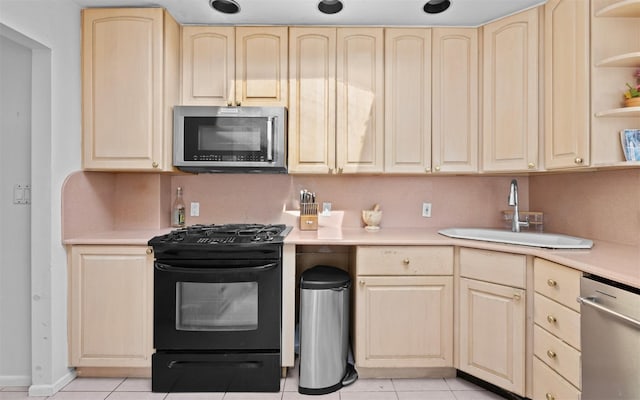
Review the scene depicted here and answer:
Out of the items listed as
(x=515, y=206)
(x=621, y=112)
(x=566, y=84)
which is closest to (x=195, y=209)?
(x=515, y=206)

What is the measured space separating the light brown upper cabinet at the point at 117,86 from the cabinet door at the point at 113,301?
58cm

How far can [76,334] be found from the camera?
2.00 meters

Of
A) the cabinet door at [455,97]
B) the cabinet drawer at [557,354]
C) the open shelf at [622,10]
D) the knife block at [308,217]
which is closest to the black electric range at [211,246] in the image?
the knife block at [308,217]

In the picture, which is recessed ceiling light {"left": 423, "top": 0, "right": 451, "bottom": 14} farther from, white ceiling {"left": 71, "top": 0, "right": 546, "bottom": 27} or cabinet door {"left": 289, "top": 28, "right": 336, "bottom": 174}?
cabinet door {"left": 289, "top": 28, "right": 336, "bottom": 174}

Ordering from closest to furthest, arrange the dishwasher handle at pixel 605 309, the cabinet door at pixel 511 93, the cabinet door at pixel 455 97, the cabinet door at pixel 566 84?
1. the dishwasher handle at pixel 605 309
2. the cabinet door at pixel 566 84
3. the cabinet door at pixel 511 93
4. the cabinet door at pixel 455 97

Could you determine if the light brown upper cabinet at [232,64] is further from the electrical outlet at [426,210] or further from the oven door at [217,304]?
the electrical outlet at [426,210]

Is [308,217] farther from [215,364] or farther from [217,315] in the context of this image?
[215,364]

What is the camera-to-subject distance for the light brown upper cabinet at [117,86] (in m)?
2.15

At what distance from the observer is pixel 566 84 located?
1.83 meters

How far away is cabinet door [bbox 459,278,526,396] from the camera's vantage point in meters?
1.78

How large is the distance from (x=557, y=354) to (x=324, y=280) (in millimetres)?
1169

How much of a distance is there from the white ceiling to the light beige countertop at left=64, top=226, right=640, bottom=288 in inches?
56.0

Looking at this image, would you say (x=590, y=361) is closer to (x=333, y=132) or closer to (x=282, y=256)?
(x=282, y=256)

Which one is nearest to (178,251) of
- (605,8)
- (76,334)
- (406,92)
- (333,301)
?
(76,334)
